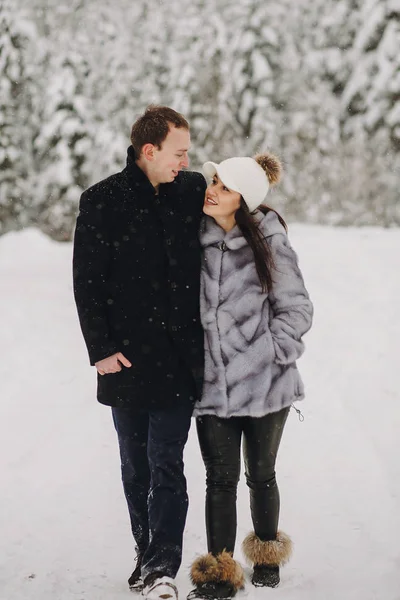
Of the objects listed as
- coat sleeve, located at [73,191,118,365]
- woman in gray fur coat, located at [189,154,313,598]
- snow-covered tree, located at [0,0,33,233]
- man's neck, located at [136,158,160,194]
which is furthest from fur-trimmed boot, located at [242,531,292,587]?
snow-covered tree, located at [0,0,33,233]

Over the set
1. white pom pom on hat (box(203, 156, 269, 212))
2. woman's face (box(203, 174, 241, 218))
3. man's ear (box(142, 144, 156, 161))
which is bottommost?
woman's face (box(203, 174, 241, 218))

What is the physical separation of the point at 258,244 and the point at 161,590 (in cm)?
205

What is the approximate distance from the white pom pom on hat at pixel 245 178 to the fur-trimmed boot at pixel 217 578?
2112mm

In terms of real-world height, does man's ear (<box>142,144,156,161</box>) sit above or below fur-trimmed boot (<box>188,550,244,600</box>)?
above

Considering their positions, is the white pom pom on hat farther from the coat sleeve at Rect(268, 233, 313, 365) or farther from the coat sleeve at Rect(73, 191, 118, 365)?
the coat sleeve at Rect(73, 191, 118, 365)

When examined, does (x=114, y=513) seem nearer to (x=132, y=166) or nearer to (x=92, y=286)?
(x=92, y=286)

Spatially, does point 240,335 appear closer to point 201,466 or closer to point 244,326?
point 244,326

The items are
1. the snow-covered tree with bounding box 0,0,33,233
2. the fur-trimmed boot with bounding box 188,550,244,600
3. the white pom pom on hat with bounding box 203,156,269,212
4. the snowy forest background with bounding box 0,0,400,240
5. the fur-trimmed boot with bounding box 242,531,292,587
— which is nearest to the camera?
the fur-trimmed boot with bounding box 188,550,244,600

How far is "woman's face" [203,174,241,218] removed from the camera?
15.1ft

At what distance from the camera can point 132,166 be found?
183 inches

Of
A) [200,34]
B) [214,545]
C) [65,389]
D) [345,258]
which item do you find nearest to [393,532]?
[214,545]

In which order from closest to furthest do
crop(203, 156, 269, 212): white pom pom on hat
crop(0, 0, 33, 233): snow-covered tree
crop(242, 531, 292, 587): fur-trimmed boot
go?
crop(203, 156, 269, 212): white pom pom on hat, crop(242, 531, 292, 587): fur-trimmed boot, crop(0, 0, 33, 233): snow-covered tree

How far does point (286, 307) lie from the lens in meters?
4.65

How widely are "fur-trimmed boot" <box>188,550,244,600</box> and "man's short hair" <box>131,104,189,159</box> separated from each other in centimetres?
248
